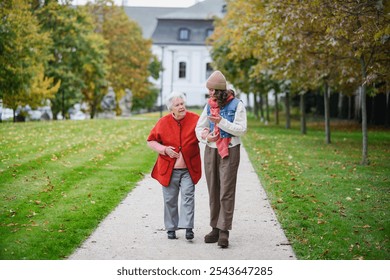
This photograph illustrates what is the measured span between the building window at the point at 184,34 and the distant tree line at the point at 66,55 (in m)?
19.6

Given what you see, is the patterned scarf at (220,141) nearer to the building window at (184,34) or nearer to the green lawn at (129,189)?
the green lawn at (129,189)

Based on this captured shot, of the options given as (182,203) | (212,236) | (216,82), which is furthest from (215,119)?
(212,236)

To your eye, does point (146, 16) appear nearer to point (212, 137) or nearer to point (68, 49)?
point (68, 49)

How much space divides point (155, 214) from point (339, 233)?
2431 mm

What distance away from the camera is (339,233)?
722cm

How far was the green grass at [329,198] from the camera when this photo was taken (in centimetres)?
667

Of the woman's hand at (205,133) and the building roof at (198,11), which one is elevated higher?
the building roof at (198,11)

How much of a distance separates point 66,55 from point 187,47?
41.3 m

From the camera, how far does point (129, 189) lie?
405 inches

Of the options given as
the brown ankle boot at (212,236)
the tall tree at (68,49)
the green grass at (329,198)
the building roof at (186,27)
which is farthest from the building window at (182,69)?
the brown ankle boot at (212,236)

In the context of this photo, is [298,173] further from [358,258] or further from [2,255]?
[2,255]

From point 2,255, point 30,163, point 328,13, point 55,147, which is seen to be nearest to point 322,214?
point 2,255

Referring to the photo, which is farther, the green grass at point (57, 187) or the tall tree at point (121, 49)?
the tall tree at point (121, 49)

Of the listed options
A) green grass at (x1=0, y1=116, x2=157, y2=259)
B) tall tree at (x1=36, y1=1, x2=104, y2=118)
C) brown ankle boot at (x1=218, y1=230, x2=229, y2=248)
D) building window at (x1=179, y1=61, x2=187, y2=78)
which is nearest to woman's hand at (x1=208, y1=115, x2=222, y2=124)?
brown ankle boot at (x1=218, y1=230, x2=229, y2=248)
